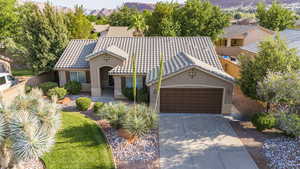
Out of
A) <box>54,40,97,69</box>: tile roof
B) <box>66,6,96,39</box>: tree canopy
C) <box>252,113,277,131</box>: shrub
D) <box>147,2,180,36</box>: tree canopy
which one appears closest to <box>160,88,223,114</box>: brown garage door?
<box>252,113,277,131</box>: shrub

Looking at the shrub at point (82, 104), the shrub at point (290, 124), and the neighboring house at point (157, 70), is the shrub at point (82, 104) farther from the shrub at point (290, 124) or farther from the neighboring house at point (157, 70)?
the shrub at point (290, 124)

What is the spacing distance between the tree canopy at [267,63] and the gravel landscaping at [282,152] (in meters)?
2.68

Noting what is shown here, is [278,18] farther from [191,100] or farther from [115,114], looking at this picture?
[115,114]

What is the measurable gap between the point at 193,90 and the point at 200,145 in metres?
4.80

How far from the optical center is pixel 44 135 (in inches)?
327

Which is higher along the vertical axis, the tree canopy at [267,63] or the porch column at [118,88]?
the tree canopy at [267,63]

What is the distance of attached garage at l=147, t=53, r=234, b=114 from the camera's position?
1446 cm

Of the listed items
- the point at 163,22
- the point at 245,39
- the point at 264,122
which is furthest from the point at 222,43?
the point at 264,122

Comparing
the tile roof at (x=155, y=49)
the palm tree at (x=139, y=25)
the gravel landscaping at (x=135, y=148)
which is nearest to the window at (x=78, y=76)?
the tile roof at (x=155, y=49)

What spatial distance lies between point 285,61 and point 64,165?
519 inches

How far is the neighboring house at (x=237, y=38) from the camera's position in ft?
135

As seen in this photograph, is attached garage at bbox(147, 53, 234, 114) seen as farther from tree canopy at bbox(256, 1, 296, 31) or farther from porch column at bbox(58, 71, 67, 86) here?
tree canopy at bbox(256, 1, 296, 31)

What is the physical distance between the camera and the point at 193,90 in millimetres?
15086

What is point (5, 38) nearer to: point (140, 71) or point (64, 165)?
point (140, 71)
